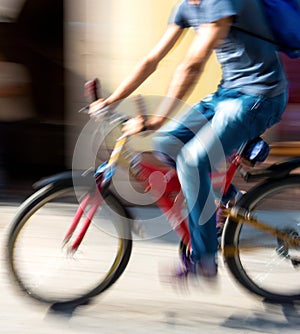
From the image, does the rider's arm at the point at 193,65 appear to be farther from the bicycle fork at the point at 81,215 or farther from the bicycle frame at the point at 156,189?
the bicycle fork at the point at 81,215

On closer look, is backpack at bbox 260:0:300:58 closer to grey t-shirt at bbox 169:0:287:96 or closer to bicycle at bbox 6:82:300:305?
grey t-shirt at bbox 169:0:287:96

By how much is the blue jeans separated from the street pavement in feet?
1.20

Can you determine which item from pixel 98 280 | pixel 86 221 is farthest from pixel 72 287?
pixel 86 221

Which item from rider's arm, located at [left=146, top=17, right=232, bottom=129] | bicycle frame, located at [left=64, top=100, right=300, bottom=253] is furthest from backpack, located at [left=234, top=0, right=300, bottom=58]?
bicycle frame, located at [left=64, top=100, right=300, bottom=253]

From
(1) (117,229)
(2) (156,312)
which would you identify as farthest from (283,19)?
(2) (156,312)

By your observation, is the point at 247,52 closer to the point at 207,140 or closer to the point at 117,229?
the point at 207,140

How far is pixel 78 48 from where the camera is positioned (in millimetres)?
6312

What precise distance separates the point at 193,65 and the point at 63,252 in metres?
1.33

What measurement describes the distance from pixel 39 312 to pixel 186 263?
0.84 metres

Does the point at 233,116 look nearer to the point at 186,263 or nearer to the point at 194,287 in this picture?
the point at 186,263

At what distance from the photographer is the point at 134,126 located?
3469mm

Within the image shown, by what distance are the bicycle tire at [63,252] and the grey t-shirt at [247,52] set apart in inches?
34.9

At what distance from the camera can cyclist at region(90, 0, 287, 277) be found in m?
3.40

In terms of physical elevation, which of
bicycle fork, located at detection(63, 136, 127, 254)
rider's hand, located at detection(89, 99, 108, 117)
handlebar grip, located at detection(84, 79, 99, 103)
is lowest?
bicycle fork, located at detection(63, 136, 127, 254)
